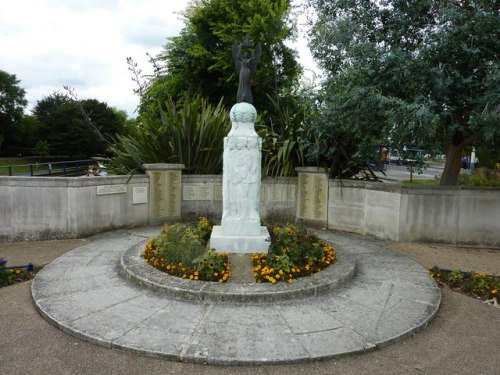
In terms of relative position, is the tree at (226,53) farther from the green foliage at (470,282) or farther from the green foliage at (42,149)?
the green foliage at (42,149)

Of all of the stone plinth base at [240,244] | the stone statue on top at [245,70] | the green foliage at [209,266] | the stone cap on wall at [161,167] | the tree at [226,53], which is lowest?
the green foliage at [209,266]

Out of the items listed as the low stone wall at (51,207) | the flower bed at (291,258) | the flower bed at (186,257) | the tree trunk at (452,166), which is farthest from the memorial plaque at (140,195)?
the tree trunk at (452,166)

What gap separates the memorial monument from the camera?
5.77 meters

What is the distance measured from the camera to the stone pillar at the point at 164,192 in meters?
8.91

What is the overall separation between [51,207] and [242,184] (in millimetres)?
4351

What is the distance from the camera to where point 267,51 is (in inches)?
681

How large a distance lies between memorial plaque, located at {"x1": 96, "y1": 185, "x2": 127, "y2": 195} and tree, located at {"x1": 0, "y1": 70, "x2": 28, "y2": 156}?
46.4m

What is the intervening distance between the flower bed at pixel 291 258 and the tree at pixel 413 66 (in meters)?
2.48

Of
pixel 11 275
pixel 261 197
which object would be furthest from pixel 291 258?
pixel 11 275

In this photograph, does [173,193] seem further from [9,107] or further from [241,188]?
[9,107]

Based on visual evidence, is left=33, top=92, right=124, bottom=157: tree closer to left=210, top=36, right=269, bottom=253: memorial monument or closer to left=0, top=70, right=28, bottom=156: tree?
left=0, top=70, right=28, bottom=156: tree

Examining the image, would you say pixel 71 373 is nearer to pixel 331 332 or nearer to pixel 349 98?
pixel 331 332

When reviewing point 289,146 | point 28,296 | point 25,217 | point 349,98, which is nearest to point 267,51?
point 289,146

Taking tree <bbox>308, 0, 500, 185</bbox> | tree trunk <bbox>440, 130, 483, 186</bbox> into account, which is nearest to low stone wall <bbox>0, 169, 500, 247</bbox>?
tree trunk <bbox>440, 130, 483, 186</bbox>
